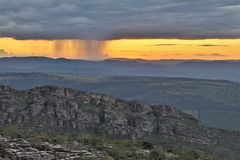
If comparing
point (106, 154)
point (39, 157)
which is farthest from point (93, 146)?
point (39, 157)

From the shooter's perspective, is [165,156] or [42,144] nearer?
[42,144]

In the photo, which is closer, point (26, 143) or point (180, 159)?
point (26, 143)

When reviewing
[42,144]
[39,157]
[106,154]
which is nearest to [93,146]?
[106,154]

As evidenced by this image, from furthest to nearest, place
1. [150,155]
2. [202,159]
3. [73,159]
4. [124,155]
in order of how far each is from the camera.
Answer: [202,159]
[150,155]
[124,155]
[73,159]

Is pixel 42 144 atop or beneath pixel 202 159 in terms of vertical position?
atop

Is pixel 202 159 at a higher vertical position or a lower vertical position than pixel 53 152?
lower

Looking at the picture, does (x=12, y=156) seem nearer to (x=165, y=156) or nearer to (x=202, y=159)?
(x=165, y=156)

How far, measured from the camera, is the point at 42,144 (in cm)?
6644

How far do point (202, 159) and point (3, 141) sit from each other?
38734mm

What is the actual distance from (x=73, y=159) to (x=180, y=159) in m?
23.3

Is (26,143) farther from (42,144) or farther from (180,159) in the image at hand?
(180,159)

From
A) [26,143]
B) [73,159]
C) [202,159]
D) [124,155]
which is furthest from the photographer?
[202,159]

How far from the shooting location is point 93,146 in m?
78.6

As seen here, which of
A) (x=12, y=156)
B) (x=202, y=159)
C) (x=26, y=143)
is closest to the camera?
(x=12, y=156)
